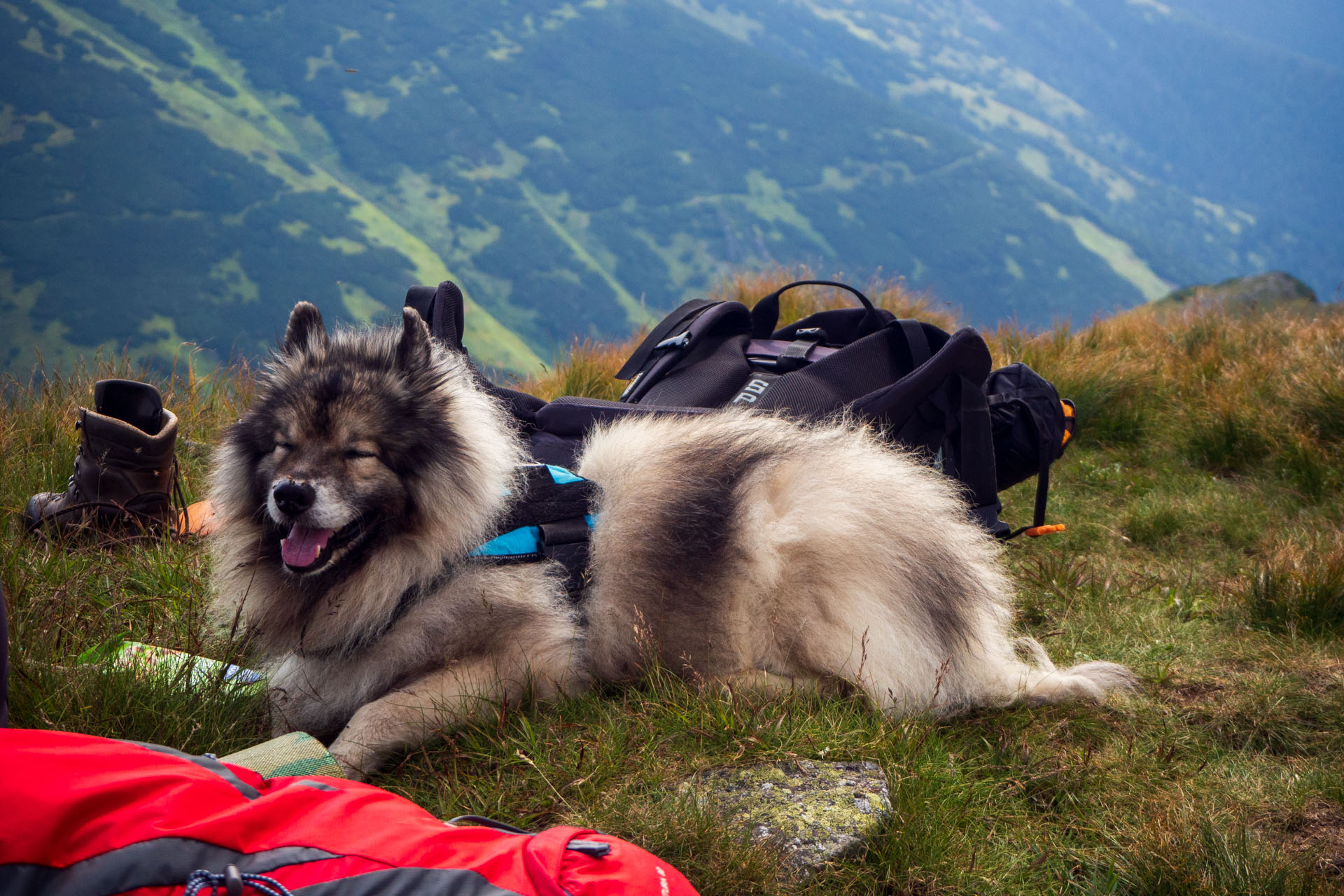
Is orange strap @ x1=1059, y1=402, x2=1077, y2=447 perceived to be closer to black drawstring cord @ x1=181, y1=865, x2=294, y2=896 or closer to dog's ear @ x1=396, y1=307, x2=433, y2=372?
dog's ear @ x1=396, y1=307, x2=433, y2=372

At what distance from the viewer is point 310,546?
2463 mm

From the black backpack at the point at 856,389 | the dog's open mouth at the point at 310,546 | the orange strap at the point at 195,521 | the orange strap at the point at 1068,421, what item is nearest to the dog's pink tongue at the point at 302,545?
the dog's open mouth at the point at 310,546

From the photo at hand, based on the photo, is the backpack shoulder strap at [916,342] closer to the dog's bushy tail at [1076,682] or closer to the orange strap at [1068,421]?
the orange strap at [1068,421]

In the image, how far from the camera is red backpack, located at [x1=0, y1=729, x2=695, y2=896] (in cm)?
106

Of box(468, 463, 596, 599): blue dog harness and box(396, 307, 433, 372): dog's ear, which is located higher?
box(396, 307, 433, 372): dog's ear

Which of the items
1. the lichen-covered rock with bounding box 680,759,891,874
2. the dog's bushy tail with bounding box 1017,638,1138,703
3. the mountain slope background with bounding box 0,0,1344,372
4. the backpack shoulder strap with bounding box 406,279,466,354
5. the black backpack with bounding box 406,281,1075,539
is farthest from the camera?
the mountain slope background with bounding box 0,0,1344,372

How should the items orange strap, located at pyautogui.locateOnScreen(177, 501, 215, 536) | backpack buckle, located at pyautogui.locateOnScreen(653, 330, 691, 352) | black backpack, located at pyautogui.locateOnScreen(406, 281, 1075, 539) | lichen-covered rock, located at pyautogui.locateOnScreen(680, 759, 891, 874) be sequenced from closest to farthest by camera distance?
lichen-covered rock, located at pyautogui.locateOnScreen(680, 759, 891, 874)
black backpack, located at pyautogui.locateOnScreen(406, 281, 1075, 539)
orange strap, located at pyautogui.locateOnScreen(177, 501, 215, 536)
backpack buckle, located at pyautogui.locateOnScreen(653, 330, 691, 352)

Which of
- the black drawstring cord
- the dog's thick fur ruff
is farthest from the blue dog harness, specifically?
the black drawstring cord

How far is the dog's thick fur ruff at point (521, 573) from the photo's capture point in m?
2.54

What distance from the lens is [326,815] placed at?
132 cm

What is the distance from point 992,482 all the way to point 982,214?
239ft

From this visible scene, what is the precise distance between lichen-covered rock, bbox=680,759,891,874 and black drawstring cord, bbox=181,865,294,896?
103cm

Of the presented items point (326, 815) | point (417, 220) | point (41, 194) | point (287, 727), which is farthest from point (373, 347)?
point (417, 220)

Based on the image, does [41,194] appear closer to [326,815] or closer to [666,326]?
[666,326]
